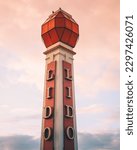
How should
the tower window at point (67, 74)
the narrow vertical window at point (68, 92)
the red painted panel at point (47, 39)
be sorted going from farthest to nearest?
the red painted panel at point (47, 39), the tower window at point (67, 74), the narrow vertical window at point (68, 92)

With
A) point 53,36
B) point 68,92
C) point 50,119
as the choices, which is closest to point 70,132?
point 50,119

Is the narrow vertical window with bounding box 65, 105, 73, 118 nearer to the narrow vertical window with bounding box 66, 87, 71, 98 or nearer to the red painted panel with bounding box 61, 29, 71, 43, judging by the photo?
the narrow vertical window with bounding box 66, 87, 71, 98

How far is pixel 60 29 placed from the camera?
69.6 ft

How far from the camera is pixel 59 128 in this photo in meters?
18.9

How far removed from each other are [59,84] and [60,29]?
13.8 feet

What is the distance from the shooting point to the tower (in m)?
19.0

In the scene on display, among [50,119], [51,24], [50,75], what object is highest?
[51,24]

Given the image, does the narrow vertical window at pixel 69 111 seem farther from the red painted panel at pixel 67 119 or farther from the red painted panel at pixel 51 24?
the red painted panel at pixel 51 24

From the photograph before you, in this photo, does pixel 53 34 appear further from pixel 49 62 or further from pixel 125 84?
pixel 125 84

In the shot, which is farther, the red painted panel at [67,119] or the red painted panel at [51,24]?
the red painted panel at [51,24]

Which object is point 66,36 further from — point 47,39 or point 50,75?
point 50,75

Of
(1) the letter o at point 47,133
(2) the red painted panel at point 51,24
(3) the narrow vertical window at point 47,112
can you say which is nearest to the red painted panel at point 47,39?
(2) the red painted panel at point 51,24

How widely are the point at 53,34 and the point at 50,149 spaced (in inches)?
336

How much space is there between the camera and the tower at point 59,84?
18953 millimetres
